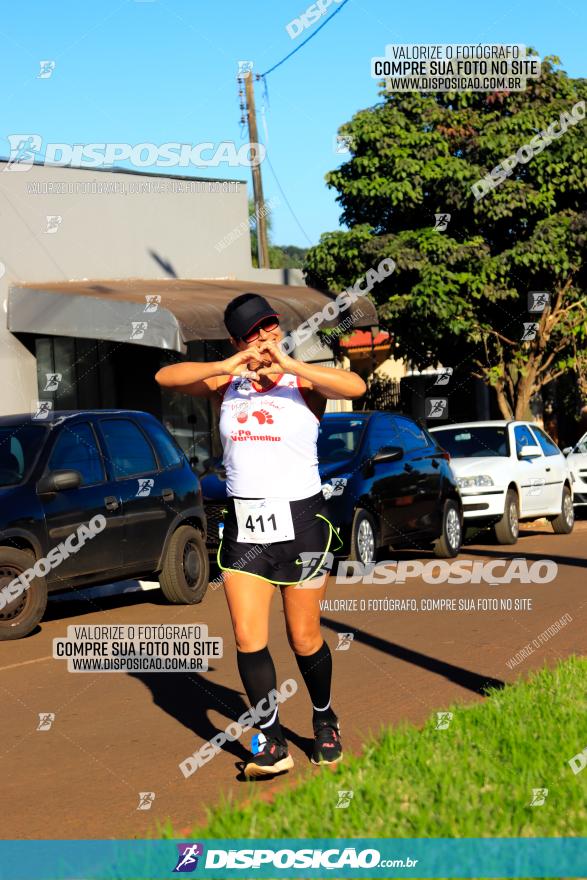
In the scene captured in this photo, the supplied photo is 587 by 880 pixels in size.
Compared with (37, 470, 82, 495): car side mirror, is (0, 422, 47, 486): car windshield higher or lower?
higher

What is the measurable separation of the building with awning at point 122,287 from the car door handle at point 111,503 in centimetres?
624

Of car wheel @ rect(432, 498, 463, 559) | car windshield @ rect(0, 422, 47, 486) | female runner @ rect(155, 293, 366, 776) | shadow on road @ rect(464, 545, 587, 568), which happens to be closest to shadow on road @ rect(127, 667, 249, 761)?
female runner @ rect(155, 293, 366, 776)

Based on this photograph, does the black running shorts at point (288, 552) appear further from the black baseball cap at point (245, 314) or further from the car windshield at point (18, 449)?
the car windshield at point (18, 449)

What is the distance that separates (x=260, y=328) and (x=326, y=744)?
1809mm

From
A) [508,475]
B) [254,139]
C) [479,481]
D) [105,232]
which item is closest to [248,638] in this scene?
[479,481]

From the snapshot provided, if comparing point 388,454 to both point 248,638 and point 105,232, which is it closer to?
point 105,232

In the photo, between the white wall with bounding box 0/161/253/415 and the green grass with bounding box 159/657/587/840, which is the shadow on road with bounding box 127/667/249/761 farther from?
the white wall with bounding box 0/161/253/415

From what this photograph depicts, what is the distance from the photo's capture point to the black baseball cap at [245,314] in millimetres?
5660

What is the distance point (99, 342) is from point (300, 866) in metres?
17.4

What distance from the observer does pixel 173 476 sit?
40.8 ft

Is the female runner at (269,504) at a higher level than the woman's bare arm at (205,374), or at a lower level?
lower

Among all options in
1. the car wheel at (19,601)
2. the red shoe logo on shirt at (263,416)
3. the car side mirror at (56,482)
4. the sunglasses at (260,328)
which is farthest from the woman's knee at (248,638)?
the car side mirror at (56,482)

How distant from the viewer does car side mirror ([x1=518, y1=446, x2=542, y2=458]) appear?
730 inches

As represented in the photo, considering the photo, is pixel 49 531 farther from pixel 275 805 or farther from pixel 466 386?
pixel 466 386
